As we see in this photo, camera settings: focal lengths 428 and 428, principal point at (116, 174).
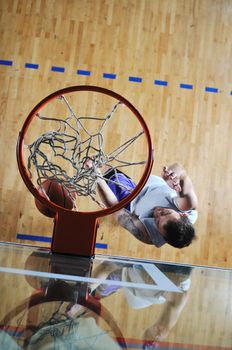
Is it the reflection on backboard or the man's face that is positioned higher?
the man's face

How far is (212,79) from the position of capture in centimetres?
459

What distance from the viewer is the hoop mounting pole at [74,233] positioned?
2.25 metres

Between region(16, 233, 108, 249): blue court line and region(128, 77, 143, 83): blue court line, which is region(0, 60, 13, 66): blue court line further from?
region(16, 233, 108, 249): blue court line

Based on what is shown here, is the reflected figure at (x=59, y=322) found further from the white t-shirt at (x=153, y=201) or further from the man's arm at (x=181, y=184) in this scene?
the man's arm at (x=181, y=184)

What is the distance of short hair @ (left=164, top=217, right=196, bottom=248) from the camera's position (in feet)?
14.1

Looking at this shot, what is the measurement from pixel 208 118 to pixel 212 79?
44cm

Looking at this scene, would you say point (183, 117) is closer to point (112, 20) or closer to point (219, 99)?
point (219, 99)

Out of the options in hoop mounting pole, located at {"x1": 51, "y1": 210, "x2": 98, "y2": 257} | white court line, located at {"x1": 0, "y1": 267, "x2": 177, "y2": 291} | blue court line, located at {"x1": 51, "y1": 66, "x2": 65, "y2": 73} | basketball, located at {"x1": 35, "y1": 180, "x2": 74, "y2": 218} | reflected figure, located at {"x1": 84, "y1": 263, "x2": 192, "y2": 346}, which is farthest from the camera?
blue court line, located at {"x1": 51, "y1": 66, "x2": 65, "y2": 73}

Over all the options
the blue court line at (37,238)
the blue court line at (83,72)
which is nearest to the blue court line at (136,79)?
the blue court line at (83,72)

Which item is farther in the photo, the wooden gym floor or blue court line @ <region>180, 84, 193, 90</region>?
blue court line @ <region>180, 84, 193, 90</region>

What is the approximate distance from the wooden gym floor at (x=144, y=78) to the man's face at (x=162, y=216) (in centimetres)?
25

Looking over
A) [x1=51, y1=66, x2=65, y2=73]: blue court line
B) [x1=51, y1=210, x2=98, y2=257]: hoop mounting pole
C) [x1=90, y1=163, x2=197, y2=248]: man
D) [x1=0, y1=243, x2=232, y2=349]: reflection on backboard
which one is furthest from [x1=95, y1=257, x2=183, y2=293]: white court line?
[x1=51, y1=66, x2=65, y2=73]: blue court line

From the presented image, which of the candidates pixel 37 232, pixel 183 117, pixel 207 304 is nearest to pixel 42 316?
pixel 207 304

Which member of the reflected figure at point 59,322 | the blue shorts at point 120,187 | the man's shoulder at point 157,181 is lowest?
the reflected figure at point 59,322
